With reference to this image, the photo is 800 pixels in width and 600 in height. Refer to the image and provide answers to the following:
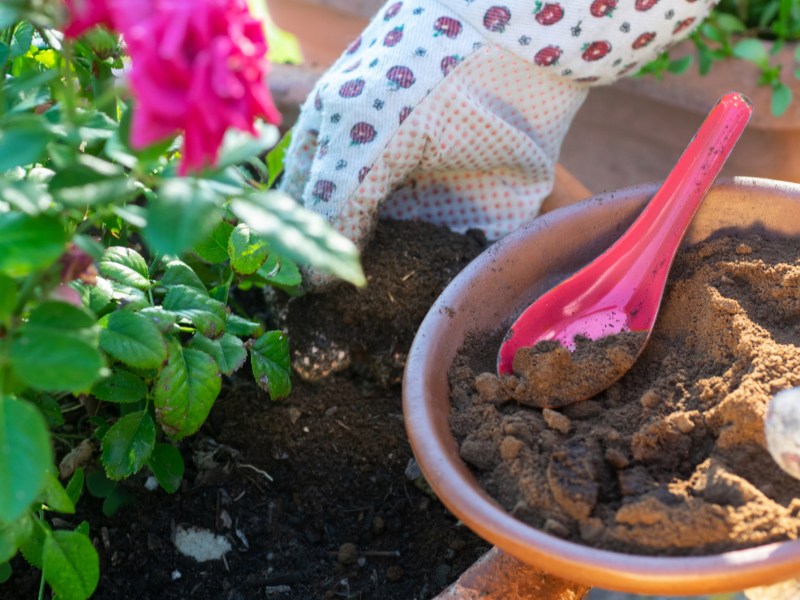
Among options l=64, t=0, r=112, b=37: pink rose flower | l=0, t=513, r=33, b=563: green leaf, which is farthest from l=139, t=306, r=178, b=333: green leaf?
l=64, t=0, r=112, b=37: pink rose flower

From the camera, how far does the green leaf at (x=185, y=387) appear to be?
3.00ft

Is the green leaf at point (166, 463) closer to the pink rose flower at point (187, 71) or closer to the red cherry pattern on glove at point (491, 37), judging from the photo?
the red cherry pattern on glove at point (491, 37)

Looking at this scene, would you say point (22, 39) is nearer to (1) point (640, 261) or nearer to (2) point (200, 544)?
(2) point (200, 544)

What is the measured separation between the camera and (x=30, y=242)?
0.64 m

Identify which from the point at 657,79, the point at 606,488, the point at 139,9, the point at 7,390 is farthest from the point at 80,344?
the point at 657,79

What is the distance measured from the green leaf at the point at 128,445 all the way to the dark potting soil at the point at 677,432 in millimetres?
332

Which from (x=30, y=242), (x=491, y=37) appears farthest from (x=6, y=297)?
(x=491, y=37)

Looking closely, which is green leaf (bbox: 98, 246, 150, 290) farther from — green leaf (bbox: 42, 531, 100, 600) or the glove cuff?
the glove cuff

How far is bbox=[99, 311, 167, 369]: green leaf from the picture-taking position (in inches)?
32.6

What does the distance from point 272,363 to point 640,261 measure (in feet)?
1.49

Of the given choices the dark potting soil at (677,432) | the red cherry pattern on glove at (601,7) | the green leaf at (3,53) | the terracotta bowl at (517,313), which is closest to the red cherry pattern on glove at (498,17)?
the red cherry pattern on glove at (601,7)

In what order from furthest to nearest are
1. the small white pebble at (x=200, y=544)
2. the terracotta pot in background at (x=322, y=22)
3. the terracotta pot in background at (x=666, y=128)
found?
the terracotta pot in background at (x=322, y=22) < the terracotta pot in background at (x=666, y=128) < the small white pebble at (x=200, y=544)

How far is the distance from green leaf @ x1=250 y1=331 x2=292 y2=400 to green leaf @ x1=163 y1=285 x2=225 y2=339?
8cm

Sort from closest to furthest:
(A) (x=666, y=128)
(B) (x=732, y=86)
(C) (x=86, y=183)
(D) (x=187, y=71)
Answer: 1. (D) (x=187, y=71)
2. (C) (x=86, y=183)
3. (B) (x=732, y=86)
4. (A) (x=666, y=128)
